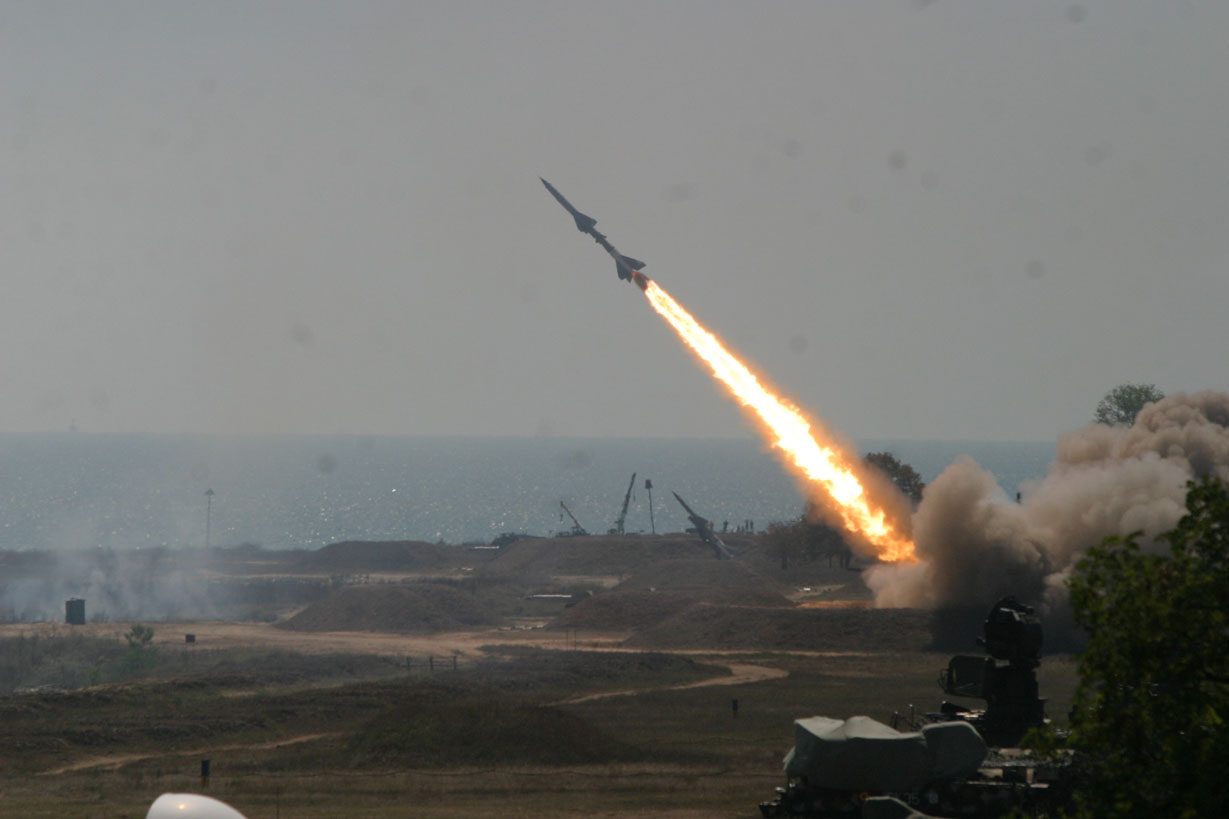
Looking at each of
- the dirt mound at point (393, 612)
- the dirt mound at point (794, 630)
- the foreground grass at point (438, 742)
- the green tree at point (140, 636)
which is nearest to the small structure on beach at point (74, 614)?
the dirt mound at point (393, 612)

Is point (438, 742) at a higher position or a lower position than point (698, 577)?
lower

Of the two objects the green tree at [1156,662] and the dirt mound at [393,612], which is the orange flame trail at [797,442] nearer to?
the dirt mound at [393,612]

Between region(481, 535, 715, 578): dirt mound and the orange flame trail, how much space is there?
4653cm

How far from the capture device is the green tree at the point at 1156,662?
1700 centimetres

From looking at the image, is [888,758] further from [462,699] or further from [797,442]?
[797,442]

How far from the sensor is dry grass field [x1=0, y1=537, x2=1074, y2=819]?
38.9m

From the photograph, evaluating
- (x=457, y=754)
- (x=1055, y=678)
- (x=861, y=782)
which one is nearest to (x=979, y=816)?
(x=861, y=782)

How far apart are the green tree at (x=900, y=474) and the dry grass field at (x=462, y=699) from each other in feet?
27.6

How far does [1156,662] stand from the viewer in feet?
58.5

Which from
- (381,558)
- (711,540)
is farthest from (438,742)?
(381,558)

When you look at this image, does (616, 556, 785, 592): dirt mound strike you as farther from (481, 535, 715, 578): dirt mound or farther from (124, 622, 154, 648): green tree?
(124, 622, 154, 648): green tree

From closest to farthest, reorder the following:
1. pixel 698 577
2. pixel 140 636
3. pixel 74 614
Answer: pixel 140 636 < pixel 74 614 < pixel 698 577

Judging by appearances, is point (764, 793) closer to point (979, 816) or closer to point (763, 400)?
point (979, 816)

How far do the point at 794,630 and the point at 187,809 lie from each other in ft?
192
